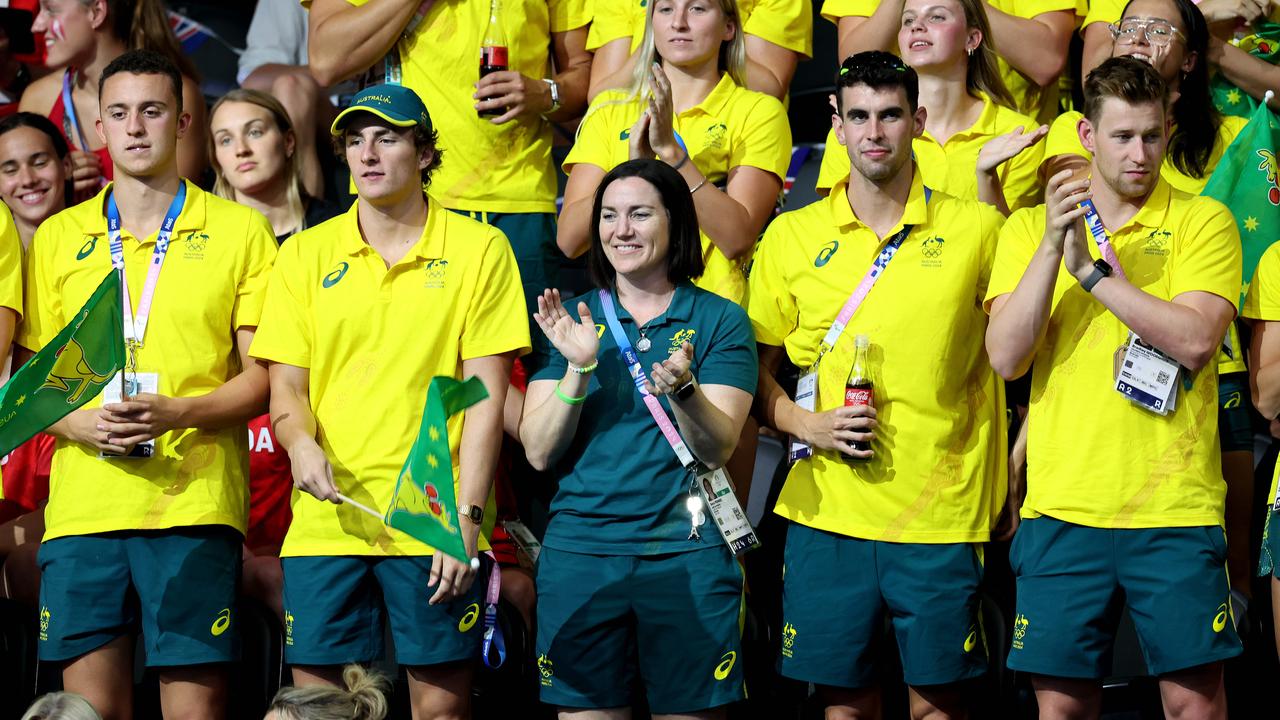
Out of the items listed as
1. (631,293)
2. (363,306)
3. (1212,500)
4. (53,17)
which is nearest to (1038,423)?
(1212,500)

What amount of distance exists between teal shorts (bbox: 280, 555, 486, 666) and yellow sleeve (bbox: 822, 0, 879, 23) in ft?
9.24

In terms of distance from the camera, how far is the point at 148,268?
4.91 m

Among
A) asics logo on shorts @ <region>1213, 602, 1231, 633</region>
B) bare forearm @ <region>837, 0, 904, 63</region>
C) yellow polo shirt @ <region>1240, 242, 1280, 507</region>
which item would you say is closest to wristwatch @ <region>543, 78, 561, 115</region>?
bare forearm @ <region>837, 0, 904, 63</region>

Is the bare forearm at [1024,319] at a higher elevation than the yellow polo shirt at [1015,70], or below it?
below

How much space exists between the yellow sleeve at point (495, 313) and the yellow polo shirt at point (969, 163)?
123 cm

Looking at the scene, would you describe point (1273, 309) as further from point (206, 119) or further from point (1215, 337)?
point (206, 119)

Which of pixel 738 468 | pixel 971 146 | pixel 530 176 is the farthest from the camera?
pixel 530 176

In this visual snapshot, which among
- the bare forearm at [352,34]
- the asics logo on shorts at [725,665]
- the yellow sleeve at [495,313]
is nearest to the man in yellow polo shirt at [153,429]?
the yellow sleeve at [495,313]

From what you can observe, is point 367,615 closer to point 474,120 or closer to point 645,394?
point 645,394

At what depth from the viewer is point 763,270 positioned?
4930 millimetres

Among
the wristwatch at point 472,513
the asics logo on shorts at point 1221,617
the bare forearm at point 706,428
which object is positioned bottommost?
the asics logo on shorts at point 1221,617

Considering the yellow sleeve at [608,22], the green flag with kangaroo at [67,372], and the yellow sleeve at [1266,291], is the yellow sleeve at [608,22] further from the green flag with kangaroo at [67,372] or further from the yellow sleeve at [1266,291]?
the yellow sleeve at [1266,291]

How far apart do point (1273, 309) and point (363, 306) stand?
2693mm

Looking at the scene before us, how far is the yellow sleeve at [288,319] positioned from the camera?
4703mm
